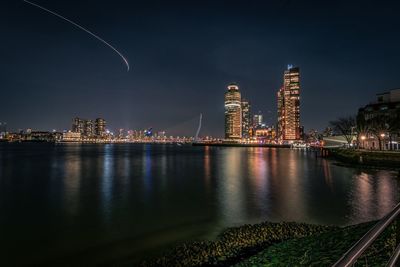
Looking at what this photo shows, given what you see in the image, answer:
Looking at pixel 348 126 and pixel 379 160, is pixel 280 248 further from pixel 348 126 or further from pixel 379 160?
pixel 348 126

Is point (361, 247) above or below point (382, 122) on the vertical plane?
below

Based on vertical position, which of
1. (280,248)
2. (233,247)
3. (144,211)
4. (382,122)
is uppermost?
(382,122)

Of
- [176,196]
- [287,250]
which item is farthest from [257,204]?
[287,250]

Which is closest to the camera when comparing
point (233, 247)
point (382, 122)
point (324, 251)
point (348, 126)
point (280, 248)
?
point (324, 251)

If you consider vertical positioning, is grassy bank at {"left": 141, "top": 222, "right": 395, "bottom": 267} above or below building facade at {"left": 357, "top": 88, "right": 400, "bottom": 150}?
below

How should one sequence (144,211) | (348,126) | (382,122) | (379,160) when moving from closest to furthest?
1. (144,211)
2. (379,160)
3. (382,122)
4. (348,126)

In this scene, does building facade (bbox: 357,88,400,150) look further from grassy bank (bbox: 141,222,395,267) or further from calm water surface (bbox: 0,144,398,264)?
grassy bank (bbox: 141,222,395,267)

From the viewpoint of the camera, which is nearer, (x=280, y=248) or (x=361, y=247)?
(x=361, y=247)

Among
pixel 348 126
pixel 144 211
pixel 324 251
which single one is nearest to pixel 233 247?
pixel 324 251

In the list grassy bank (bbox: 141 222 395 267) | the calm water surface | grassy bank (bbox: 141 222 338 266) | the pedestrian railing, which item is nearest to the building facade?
the calm water surface

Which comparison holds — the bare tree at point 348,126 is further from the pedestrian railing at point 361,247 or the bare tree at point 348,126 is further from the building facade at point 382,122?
the pedestrian railing at point 361,247

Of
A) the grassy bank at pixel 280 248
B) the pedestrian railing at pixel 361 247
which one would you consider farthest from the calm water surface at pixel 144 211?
the pedestrian railing at pixel 361 247

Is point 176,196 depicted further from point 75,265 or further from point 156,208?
point 75,265
